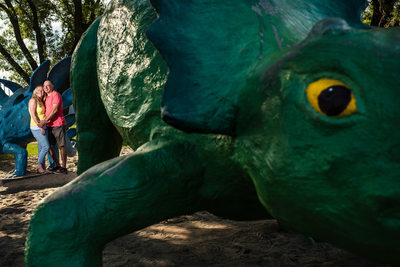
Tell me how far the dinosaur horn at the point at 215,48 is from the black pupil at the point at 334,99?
0.79 feet

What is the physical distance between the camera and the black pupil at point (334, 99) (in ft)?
2.96

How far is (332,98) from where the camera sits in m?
0.91

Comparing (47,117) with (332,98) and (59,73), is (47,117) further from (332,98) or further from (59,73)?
(332,98)

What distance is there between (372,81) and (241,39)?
1.68 ft

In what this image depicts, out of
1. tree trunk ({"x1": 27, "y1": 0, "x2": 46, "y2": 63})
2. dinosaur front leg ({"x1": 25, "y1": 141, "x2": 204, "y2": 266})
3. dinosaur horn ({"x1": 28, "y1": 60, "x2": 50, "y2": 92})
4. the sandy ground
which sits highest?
tree trunk ({"x1": 27, "y1": 0, "x2": 46, "y2": 63})

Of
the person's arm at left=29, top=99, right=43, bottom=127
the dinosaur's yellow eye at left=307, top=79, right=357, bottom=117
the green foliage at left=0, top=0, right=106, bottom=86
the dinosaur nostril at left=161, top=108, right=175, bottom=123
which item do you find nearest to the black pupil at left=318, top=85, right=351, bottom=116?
the dinosaur's yellow eye at left=307, top=79, right=357, bottom=117

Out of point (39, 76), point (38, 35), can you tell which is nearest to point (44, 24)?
point (38, 35)

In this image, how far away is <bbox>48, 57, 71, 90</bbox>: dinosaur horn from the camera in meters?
7.26

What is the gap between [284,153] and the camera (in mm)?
1005

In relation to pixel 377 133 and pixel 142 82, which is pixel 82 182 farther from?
pixel 377 133

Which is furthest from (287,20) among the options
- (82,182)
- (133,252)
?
(133,252)

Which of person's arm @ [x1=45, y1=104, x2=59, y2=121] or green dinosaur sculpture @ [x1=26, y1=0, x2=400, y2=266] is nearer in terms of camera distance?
green dinosaur sculpture @ [x1=26, y1=0, x2=400, y2=266]

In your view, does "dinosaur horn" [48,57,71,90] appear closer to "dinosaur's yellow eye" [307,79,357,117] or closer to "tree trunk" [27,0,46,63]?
"dinosaur's yellow eye" [307,79,357,117]

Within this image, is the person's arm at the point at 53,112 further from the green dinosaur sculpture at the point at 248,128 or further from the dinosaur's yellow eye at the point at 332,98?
the dinosaur's yellow eye at the point at 332,98
